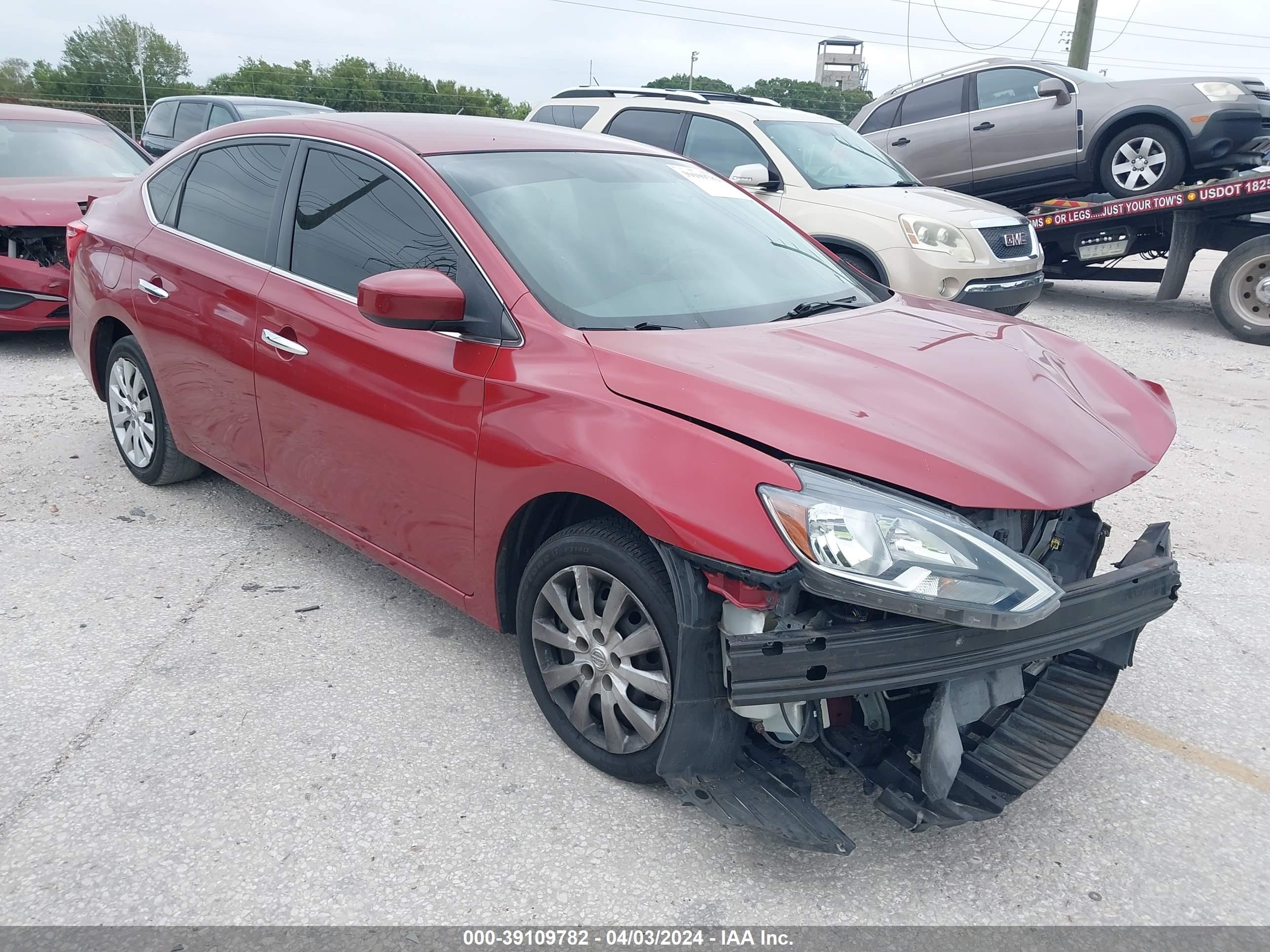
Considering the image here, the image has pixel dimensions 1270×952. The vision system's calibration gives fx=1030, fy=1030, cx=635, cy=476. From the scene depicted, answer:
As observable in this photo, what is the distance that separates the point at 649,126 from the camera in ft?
29.4

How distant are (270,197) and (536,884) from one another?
2.76 metres

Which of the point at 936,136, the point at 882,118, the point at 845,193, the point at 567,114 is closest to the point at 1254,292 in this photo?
the point at 936,136

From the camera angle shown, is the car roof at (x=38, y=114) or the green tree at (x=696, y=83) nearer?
the car roof at (x=38, y=114)

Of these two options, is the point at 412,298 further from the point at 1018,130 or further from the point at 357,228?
the point at 1018,130

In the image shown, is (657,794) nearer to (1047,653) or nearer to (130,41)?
(1047,653)

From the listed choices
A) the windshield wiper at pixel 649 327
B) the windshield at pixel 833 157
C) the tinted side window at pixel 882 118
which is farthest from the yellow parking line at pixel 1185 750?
the tinted side window at pixel 882 118

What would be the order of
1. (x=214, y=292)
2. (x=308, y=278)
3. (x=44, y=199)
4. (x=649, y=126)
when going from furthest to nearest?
(x=649, y=126)
(x=44, y=199)
(x=214, y=292)
(x=308, y=278)

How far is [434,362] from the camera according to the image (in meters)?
3.13

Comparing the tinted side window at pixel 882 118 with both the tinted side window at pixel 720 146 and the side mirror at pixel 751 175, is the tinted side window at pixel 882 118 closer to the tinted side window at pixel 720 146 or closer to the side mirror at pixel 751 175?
the tinted side window at pixel 720 146

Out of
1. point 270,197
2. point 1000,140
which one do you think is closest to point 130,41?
point 1000,140

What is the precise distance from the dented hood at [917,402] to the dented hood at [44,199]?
18.9 ft

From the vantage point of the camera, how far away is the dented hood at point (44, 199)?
721cm

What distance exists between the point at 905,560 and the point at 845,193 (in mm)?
6302

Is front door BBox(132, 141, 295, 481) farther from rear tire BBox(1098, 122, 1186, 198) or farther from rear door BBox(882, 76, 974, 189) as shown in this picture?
rear door BBox(882, 76, 974, 189)
